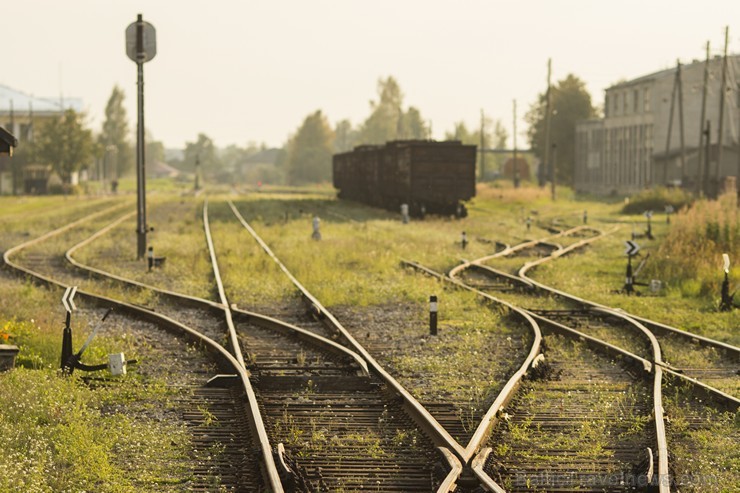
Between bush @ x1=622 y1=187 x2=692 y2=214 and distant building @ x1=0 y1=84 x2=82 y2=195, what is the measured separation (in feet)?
112

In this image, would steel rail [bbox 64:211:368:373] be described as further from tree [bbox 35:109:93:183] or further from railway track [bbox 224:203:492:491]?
tree [bbox 35:109:93:183]

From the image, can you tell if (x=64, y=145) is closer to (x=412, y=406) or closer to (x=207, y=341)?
(x=207, y=341)

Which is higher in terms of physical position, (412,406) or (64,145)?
(64,145)

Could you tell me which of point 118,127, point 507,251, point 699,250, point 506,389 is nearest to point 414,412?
point 506,389

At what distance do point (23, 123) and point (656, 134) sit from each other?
233 feet

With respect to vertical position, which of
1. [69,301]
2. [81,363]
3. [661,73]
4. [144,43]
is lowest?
[81,363]

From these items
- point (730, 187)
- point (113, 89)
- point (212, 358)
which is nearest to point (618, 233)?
point (730, 187)

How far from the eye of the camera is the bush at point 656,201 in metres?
48.0

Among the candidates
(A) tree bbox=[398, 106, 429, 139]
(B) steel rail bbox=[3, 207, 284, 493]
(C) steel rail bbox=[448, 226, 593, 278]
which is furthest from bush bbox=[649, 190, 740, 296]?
(A) tree bbox=[398, 106, 429, 139]

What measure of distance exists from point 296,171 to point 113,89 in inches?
1473

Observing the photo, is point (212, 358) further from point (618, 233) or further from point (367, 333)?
point (618, 233)

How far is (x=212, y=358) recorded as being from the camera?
12.0 m

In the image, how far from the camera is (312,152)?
5482 inches

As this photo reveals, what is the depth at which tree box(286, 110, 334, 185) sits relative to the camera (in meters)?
139
